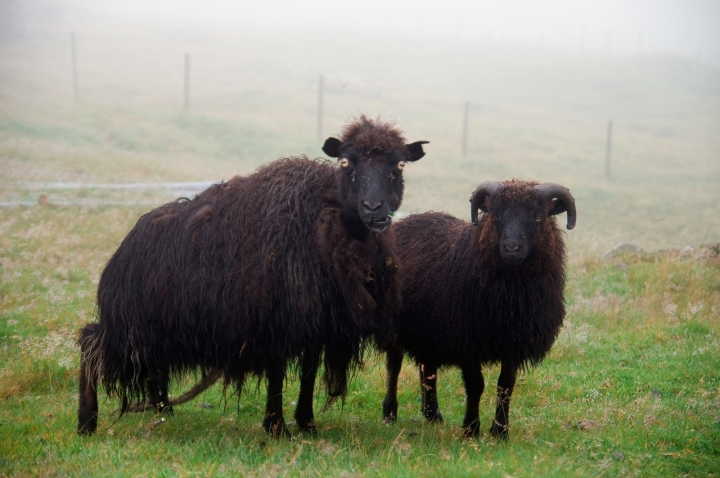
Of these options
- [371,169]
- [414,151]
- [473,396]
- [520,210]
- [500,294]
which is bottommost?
[473,396]

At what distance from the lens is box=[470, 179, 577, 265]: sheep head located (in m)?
7.30

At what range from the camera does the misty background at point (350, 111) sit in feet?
86.5

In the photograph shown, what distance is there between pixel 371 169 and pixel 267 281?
59.8 inches

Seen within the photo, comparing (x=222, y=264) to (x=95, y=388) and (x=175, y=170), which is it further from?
(x=175, y=170)

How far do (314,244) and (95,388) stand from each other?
302 cm

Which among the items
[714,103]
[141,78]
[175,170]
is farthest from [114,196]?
[714,103]

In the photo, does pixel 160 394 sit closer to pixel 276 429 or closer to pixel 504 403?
pixel 276 429

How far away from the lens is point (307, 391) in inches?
286

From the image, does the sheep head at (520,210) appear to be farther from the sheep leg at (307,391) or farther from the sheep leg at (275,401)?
the sheep leg at (275,401)

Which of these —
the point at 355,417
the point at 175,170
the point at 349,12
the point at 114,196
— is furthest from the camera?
the point at 349,12

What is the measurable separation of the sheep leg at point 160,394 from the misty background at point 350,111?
393 centimetres

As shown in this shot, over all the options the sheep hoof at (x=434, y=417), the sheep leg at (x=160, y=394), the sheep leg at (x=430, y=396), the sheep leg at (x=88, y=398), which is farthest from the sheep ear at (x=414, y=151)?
the sheep leg at (x=88, y=398)

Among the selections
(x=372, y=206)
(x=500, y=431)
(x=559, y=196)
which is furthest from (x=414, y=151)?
(x=500, y=431)

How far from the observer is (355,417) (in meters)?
8.61
